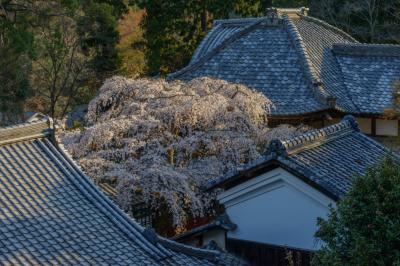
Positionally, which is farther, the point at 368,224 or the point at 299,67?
the point at 299,67

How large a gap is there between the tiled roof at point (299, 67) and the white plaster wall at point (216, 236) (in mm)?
7023

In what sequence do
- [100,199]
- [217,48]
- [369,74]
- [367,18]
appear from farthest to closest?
[367,18]
[217,48]
[369,74]
[100,199]

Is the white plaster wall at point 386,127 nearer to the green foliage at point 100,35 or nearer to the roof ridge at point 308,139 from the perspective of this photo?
the roof ridge at point 308,139

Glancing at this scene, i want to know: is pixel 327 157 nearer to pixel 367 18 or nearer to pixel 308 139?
pixel 308 139

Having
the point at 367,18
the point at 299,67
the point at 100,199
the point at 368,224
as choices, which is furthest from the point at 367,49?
the point at 368,224

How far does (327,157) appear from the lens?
11.8 m

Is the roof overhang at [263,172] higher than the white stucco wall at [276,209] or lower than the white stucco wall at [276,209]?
higher

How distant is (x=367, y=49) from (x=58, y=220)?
548 inches

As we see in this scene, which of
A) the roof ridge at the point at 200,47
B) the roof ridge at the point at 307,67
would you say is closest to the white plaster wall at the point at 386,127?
the roof ridge at the point at 307,67

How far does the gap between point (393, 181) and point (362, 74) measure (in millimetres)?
13305

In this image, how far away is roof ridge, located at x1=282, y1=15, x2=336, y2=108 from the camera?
18266 millimetres

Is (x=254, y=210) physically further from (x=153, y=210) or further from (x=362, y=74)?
(x=362, y=74)

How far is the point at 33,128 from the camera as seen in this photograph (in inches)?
450

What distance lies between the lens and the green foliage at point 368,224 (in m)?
7.50
